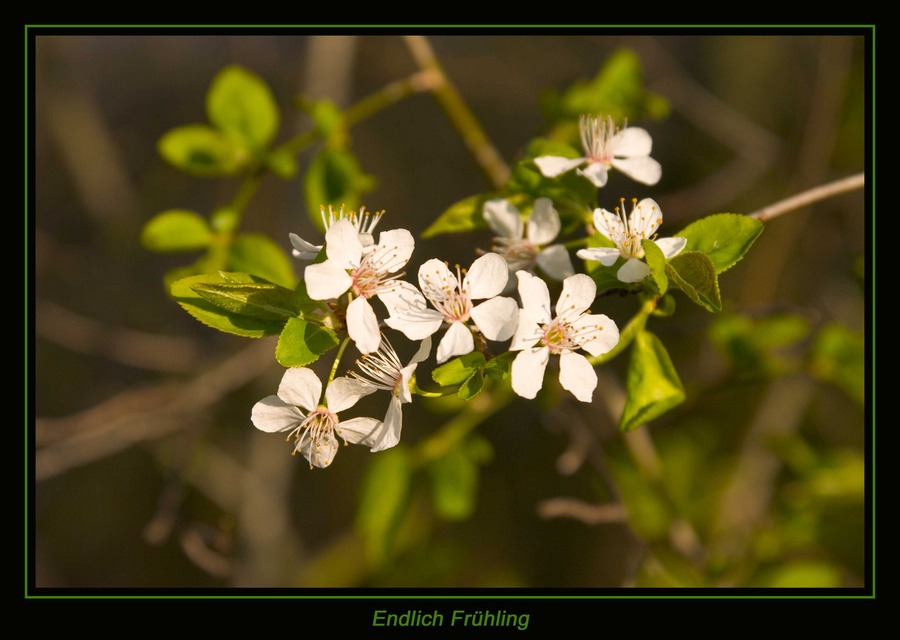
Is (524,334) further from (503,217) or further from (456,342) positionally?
(503,217)

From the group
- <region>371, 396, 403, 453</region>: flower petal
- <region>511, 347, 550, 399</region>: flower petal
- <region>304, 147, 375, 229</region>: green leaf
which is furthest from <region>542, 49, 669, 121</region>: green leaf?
<region>371, 396, 403, 453</region>: flower petal

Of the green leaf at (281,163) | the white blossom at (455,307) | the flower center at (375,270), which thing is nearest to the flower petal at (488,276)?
the white blossom at (455,307)

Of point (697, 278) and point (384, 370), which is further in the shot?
point (384, 370)

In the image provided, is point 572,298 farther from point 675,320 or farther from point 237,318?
point 675,320

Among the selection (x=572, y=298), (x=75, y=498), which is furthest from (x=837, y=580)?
(x=75, y=498)

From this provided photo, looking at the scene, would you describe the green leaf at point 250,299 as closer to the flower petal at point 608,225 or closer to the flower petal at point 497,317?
the flower petal at point 497,317

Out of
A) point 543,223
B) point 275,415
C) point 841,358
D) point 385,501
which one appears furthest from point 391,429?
point 841,358
